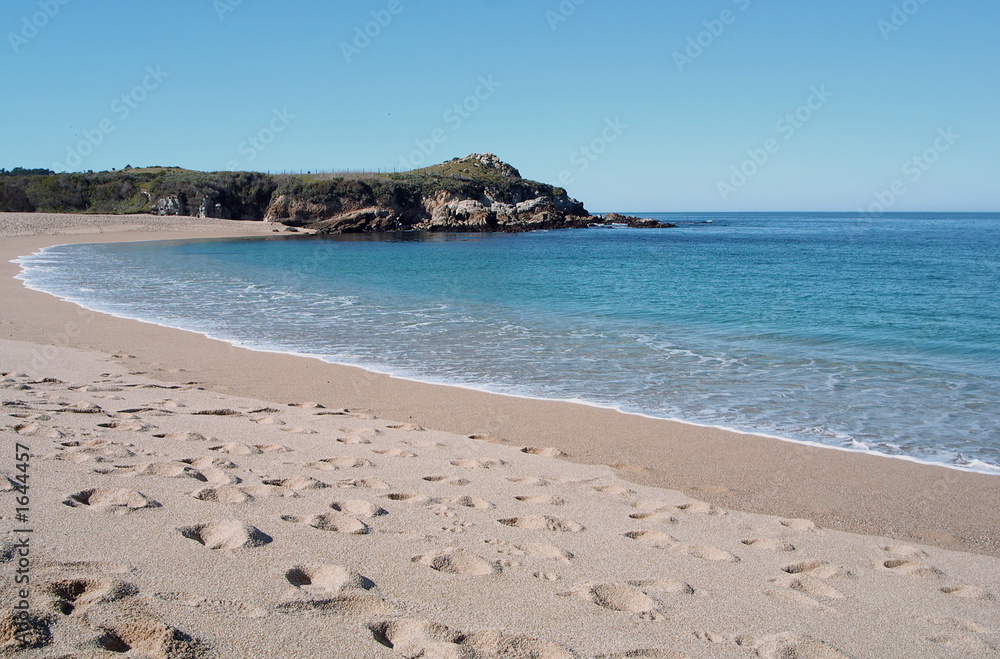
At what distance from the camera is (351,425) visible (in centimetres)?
655

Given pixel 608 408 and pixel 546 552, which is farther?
pixel 608 408

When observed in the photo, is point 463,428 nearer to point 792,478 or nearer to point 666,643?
point 792,478

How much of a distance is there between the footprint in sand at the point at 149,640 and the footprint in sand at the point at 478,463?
304 centimetres

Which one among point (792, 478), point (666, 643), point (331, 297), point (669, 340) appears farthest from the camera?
point (331, 297)

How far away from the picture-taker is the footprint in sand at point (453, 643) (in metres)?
2.57

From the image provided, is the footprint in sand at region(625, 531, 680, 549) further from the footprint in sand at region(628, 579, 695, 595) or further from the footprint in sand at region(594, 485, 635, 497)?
the footprint in sand at region(594, 485, 635, 497)

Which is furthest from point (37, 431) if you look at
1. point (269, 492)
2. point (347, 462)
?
point (347, 462)

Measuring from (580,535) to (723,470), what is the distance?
2430 millimetres

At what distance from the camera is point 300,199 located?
3019 inches

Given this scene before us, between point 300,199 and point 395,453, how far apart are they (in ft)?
250

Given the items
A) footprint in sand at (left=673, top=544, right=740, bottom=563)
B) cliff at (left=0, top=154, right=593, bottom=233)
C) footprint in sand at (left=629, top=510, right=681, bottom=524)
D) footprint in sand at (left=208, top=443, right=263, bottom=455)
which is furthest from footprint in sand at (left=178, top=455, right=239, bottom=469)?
cliff at (left=0, top=154, right=593, bottom=233)

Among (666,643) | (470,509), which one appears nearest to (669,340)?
(470,509)

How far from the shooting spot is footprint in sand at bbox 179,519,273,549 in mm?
3268

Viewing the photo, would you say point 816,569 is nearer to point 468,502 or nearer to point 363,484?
point 468,502
